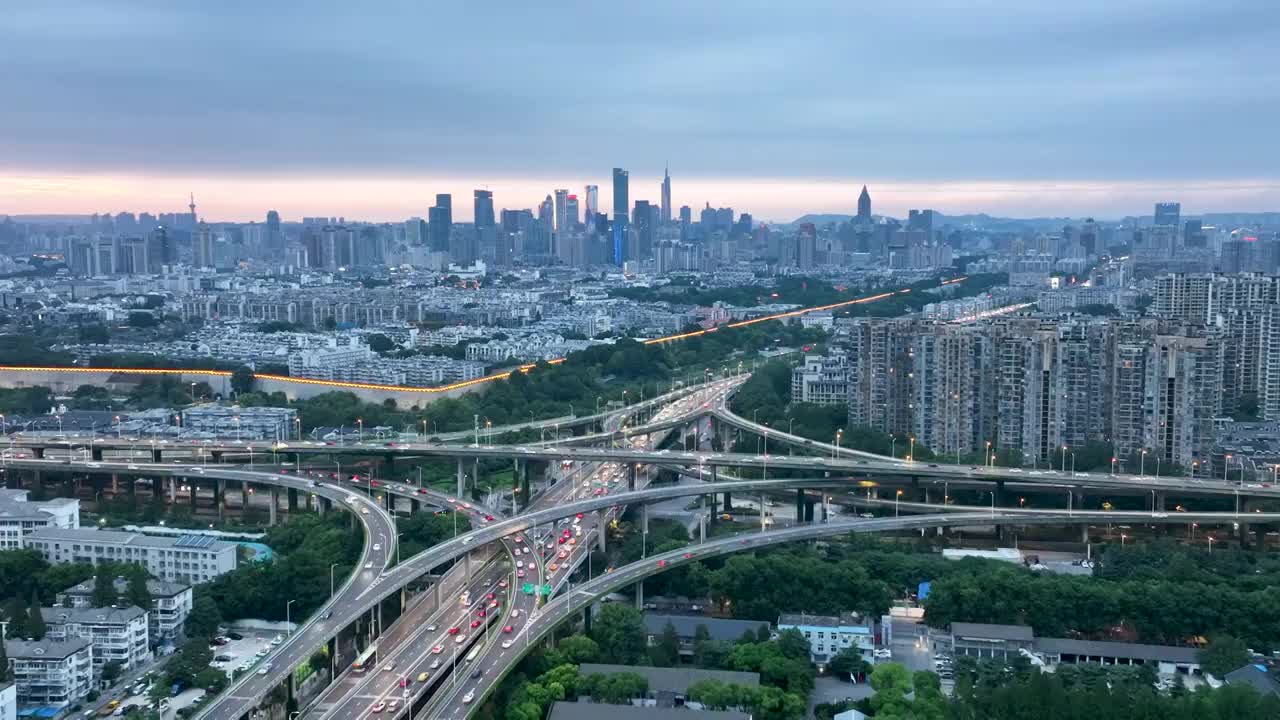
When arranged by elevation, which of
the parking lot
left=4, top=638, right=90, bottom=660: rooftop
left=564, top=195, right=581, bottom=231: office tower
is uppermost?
left=564, top=195, right=581, bottom=231: office tower

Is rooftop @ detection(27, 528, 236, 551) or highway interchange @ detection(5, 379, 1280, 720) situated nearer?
highway interchange @ detection(5, 379, 1280, 720)

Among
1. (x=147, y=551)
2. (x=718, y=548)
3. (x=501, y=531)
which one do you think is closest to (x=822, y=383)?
(x=718, y=548)

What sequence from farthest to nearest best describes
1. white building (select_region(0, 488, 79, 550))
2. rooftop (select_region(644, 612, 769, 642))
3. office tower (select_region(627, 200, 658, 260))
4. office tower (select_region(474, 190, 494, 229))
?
1. office tower (select_region(474, 190, 494, 229))
2. office tower (select_region(627, 200, 658, 260))
3. white building (select_region(0, 488, 79, 550))
4. rooftop (select_region(644, 612, 769, 642))

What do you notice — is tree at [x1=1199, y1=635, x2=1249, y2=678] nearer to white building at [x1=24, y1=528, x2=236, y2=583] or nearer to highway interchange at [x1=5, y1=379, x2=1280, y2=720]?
highway interchange at [x1=5, y1=379, x2=1280, y2=720]

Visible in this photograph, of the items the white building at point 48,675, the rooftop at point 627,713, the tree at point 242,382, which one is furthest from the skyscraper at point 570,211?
the rooftop at point 627,713

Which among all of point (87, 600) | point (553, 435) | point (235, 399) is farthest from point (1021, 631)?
point (235, 399)

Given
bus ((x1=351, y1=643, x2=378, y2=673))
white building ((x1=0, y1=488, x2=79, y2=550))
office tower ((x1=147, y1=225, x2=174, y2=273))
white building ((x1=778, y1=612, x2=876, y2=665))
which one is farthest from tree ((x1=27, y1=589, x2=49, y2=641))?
office tower ((x1=147, y1=225, x2=174, y2=273))

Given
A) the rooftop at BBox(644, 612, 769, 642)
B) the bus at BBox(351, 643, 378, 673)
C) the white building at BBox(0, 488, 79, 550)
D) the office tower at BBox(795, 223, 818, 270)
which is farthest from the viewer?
the office tower at BBox(795, 223, 818, 270)
